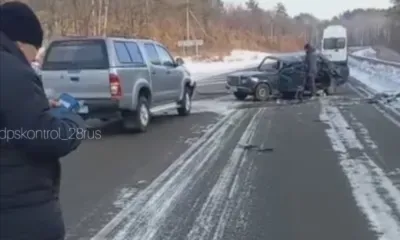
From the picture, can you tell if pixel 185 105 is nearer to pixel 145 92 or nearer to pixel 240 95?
pixel 145 92

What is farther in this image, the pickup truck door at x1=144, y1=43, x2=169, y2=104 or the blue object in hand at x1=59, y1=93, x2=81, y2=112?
the pickup truck door at x1=144, y1=43, x2=169, y2=104

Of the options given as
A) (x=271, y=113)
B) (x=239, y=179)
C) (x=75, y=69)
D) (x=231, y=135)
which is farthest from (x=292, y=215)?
(x=271, y=113)

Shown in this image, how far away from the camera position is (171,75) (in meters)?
16.7

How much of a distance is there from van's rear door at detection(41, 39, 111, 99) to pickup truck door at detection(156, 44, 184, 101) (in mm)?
2663

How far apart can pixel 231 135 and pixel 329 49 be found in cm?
3681

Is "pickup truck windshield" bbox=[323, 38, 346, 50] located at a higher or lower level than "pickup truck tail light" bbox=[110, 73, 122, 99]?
lower

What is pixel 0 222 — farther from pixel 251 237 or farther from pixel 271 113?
pixel 271 113

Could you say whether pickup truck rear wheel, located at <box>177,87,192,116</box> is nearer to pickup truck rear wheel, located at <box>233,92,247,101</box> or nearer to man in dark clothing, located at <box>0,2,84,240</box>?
pickup truck rear wheel, located at <box>233,92,247,101</box>

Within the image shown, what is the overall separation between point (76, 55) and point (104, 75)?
78 cm

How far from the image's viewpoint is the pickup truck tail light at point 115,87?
13.6 m

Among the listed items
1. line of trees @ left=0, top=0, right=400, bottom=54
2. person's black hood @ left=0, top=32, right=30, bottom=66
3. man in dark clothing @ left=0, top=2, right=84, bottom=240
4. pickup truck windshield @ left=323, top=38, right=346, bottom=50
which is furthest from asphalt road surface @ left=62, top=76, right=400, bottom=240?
pickup truck windshield @ left=323, top=38, right=346, bottom=50

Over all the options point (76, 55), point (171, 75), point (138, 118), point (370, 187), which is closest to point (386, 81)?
point (171, 75)

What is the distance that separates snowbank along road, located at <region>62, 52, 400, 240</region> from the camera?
265 inches

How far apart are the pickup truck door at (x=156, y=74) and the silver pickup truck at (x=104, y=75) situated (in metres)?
0.19
